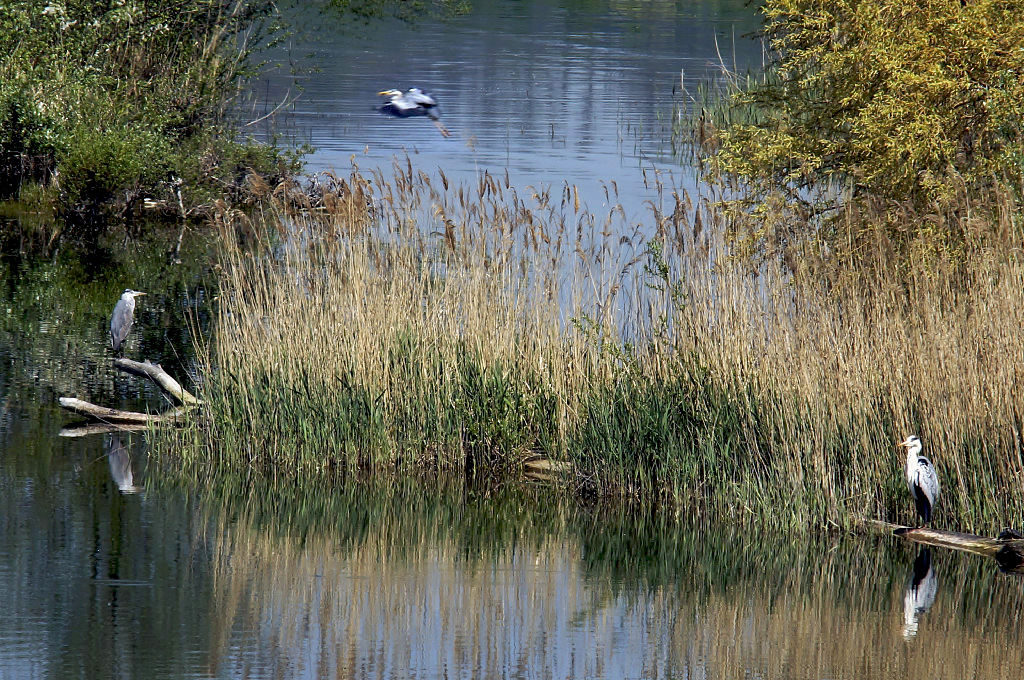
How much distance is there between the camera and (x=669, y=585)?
6879 millimetres

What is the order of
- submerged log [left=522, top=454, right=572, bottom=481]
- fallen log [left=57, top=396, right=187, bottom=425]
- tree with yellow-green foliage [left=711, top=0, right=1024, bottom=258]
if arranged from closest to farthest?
submerged log [left=522, top=454, right=572, bottom=481]
fallen log [left=57, top=396, right=187, bottom=425]
tree with yellow-green foliage [left=711, top=0, right=1024, bottom=258]

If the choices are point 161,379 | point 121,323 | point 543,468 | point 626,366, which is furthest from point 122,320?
point 626,366

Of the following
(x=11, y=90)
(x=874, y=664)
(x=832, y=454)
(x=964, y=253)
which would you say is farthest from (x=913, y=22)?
(x=11, y=90)

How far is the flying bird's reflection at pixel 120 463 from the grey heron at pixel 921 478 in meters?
4.16

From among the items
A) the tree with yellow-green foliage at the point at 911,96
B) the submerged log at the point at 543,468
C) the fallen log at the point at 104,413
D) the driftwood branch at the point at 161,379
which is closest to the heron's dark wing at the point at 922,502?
the submerged log at the point at 543,468

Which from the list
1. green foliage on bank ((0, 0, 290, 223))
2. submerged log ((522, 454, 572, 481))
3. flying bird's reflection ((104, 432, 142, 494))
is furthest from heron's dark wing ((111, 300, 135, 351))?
green foliage on bank ((0, 0, 290, 223))

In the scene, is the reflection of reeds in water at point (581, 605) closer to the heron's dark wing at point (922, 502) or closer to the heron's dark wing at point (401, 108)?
the heron's dark wing at point (922, 502)

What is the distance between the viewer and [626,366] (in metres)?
8.41

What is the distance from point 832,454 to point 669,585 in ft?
3.95

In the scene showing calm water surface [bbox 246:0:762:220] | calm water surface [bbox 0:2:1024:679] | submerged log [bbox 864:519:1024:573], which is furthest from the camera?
calm water surface [bbox 246:0:762:220]

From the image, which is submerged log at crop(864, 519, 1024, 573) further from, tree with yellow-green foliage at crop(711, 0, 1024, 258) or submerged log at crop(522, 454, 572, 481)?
tree with yellow-green foliage at crop(711, 0, 1024, 258)

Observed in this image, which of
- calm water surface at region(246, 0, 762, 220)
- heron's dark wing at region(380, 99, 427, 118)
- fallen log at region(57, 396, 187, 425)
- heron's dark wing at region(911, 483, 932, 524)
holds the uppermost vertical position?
heron's dark wing at region(380, 99, 427, 118)

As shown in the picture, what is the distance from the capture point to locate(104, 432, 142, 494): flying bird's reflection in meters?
8.14

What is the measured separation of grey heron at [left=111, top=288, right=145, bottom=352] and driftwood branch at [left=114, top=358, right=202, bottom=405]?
4.75ft
